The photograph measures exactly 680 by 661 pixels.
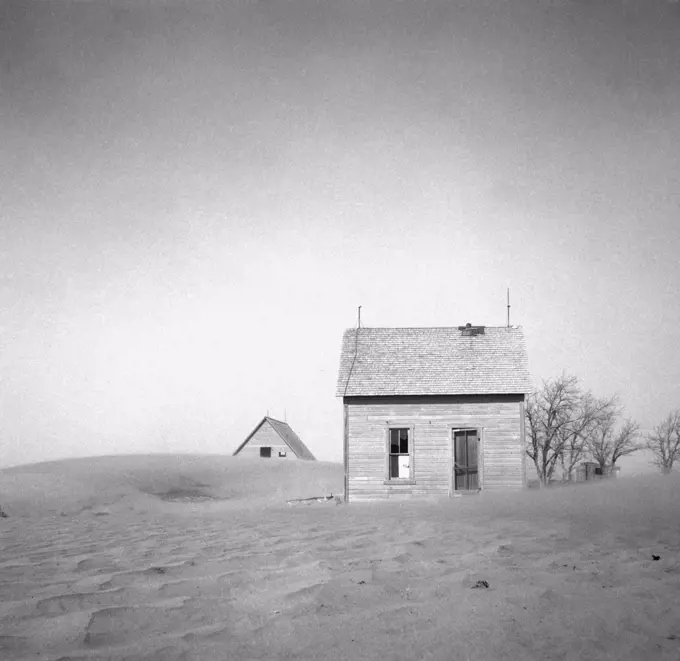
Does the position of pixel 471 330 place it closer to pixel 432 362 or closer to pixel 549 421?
pixel 432 362

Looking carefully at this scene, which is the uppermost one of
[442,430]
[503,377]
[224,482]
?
[503,377]

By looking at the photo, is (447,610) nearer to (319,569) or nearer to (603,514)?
(319,569)

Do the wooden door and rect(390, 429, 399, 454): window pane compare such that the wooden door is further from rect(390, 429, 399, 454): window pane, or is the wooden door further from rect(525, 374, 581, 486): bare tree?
rect(525, 374, 581, 486): bare tree

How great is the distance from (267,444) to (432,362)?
24520 mm

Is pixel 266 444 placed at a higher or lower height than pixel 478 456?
higher

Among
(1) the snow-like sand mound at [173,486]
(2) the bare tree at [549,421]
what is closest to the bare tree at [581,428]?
(2) the bare tree at [549,421]

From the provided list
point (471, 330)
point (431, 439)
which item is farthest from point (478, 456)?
point (471, 330)

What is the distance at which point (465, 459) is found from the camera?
1844cm

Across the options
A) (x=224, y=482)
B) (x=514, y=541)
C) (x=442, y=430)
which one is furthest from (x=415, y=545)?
(x=224, y=482)

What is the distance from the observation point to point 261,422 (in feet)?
137

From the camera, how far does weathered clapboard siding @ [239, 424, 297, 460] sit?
4103 centimetres

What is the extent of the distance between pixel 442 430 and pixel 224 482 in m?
17.2

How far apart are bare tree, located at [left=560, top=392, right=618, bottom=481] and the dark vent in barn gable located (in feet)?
49.7

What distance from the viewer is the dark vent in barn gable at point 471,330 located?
20688mm
